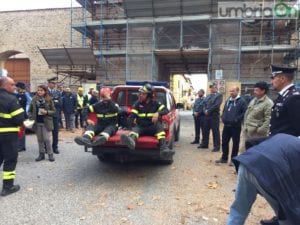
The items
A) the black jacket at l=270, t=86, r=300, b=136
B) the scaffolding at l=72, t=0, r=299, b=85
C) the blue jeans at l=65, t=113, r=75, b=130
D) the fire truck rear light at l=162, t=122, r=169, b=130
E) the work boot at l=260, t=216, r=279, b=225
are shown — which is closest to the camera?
the black jacket at l=270, t=86, r=300, b=136

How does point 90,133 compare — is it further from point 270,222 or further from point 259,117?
point 270,222

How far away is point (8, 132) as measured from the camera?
5.38 m

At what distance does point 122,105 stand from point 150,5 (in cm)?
1544

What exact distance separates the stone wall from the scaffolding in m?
1.76

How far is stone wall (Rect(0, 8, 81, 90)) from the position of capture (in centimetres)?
2627

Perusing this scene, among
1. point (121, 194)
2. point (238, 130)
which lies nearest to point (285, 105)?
point (121, 194)

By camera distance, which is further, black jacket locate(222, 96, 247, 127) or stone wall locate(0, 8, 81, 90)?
stone wall locate(0, 8, 81, 90)

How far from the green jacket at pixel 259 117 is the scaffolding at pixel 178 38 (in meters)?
15.5

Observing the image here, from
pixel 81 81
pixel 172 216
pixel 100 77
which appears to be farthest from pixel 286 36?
pixel 172 216

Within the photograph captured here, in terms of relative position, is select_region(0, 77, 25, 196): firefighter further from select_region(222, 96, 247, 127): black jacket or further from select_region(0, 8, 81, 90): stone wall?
select_region(0, 8, 81, 90): stone wall

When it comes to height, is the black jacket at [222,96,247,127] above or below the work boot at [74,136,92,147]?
above

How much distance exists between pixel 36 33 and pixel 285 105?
1031 inches

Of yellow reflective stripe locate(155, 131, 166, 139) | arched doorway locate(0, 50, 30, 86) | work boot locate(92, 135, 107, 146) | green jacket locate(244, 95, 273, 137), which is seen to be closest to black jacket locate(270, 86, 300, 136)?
green jacket locate(244, 95, 273, 137)

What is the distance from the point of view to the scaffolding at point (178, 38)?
21.6 meters
